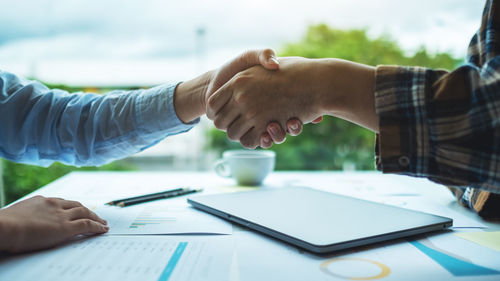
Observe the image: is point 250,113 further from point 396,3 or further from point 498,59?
point 396,3

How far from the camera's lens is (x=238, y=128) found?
A: 0.93 meters

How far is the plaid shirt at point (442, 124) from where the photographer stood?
56 cm

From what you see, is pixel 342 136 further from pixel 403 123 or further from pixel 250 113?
pixel 403 123

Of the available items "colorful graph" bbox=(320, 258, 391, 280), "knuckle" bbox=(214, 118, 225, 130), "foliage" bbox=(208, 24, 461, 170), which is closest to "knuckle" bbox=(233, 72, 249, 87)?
"knuckle" bbox=(214, 118, 225, 130)

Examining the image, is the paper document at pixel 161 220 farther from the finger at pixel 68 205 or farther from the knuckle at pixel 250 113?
the knuckle at pixel 250 113

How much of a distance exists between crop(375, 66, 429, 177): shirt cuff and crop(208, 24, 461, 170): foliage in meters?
1.80

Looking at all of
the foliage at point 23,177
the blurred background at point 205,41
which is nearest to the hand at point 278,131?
the blurred background at point 205,41

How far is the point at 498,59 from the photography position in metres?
0.60

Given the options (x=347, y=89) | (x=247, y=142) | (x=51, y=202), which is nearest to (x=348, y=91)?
(x=347, y=89)

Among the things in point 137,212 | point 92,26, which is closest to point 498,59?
point 137,212

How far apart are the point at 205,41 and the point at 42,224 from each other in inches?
78.1

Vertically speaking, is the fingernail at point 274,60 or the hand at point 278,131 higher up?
the fingernail at point 274,60

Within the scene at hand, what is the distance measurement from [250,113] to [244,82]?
0.07 metres

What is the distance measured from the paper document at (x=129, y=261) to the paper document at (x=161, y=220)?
4 centimetres
